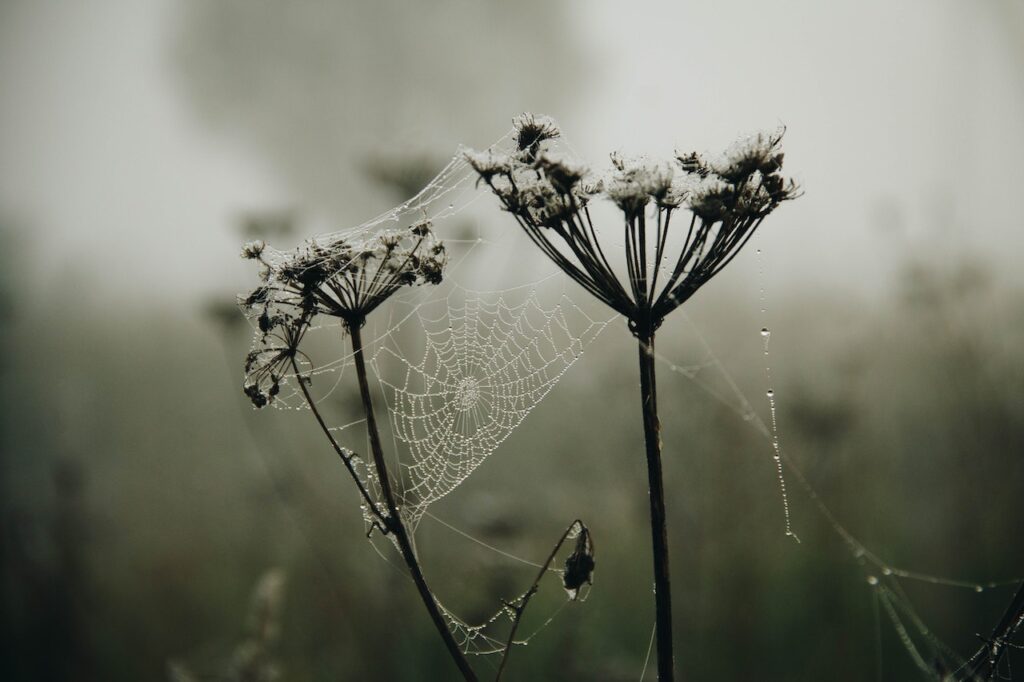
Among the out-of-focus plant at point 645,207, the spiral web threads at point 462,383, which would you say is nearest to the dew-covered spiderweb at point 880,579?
the spiral web threads at point 462,383

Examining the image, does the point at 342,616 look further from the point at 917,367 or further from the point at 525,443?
the point at 917,367

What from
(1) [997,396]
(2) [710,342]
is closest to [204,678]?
(2) [710,342]

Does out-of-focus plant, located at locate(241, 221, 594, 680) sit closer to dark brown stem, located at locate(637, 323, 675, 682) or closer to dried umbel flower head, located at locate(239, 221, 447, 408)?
dried umbel flower head, located at locate(239, 221, 447, 408)

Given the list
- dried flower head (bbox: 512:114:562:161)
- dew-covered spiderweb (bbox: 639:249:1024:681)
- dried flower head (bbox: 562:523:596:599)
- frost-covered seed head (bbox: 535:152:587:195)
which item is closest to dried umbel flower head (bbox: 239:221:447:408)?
dried flower head (bbox: 512:114:562:161)

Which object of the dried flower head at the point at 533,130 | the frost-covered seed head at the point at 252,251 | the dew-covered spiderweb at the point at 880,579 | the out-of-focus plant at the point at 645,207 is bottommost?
the dew-covered spiderweb at the point at 880,579

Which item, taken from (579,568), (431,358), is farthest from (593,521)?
(579,568)

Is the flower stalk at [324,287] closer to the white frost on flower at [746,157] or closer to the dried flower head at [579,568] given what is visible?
the dried flower head at [579,568]
